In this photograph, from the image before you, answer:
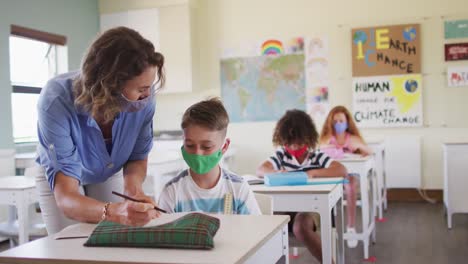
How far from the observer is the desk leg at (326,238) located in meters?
2.47

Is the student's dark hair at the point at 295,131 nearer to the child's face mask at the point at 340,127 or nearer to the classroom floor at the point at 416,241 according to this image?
the classroom floor at the point at 416,241

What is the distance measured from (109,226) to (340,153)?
125 inches

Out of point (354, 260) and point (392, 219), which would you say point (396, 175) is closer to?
point (392, 219)

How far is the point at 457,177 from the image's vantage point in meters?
4.71

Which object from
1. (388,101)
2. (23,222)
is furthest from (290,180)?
(388,101)

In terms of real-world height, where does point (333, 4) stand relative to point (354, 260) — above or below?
above

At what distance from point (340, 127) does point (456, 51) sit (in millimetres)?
2161

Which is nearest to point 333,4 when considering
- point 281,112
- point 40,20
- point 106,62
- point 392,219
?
point 281,112

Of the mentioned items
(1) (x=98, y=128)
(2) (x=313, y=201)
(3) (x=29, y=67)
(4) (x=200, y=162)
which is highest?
(3) (x=29, y=67)

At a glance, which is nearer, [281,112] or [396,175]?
[396,175]

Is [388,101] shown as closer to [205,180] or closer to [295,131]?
[295,131]

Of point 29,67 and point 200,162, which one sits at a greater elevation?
point 29,67

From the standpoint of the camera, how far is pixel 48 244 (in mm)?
1358

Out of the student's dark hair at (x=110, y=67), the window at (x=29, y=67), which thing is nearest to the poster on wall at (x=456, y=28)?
the window at (x=29, y=67)
